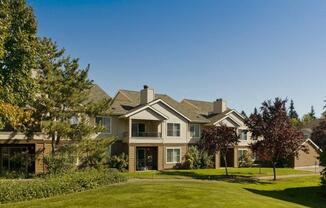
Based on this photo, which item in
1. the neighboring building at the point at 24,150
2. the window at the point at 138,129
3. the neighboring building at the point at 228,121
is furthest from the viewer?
the neighboring building at the point at 228,121

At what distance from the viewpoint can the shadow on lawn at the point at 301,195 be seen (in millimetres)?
29153

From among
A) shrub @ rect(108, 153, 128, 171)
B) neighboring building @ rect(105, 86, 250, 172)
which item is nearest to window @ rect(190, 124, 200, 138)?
neighboring building @ rect(105, 86, 250, 172)

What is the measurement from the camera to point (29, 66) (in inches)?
1426

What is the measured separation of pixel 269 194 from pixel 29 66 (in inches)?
900

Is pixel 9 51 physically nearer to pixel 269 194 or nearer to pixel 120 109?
pixel 120 109

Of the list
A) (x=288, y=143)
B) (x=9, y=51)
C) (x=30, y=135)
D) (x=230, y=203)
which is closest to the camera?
(x=230, y=203)

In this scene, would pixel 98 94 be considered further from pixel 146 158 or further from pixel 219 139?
pixel 219 139

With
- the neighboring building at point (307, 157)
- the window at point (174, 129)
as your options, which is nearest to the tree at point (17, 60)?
the window at point (174, 129)

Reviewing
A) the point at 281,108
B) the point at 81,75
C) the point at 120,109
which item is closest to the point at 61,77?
the point at 81,75

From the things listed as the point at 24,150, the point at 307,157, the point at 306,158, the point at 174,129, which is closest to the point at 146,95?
the point at 174,129

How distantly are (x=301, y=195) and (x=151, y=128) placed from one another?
2386 centimetres

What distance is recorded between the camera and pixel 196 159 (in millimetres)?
54188

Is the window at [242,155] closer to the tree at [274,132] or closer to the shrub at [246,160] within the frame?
the shrub at [246,160]

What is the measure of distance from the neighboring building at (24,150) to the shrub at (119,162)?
755 cm
